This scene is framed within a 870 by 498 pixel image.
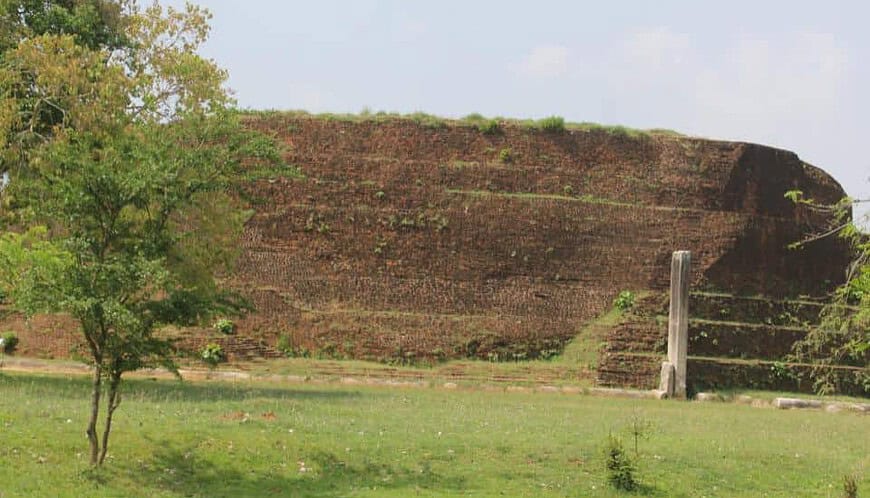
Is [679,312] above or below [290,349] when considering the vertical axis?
above

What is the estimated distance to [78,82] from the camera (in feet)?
68.6

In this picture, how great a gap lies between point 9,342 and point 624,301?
17354 millimetres

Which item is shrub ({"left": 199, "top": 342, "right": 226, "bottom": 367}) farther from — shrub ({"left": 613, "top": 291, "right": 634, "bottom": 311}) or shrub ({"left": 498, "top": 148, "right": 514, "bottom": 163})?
shrub ({"left": 613, "top": 291, "right": 634, "bottom": 311})

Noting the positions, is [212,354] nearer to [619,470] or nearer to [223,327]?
[223,327]

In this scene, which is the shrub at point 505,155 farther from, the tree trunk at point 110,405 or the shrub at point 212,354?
the tree trunk at point 110,405

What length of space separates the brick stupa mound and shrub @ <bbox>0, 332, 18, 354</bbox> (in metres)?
6.02

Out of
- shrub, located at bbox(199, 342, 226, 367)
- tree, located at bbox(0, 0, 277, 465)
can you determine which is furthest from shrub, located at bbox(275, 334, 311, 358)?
tree, located at bbox(0, 0, 277, 465)

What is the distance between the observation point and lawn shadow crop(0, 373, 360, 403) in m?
21.7

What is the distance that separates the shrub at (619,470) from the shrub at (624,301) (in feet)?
64.9

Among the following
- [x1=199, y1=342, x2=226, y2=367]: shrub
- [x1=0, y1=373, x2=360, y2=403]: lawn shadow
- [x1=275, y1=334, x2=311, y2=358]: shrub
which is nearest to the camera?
[x1=0, y1=373, x2=360, y2=403]: lawn shadow

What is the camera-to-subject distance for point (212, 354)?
31641mm

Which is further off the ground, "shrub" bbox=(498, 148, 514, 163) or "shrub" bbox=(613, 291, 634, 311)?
"shrub" bbox=(498, 148, 514, 163)

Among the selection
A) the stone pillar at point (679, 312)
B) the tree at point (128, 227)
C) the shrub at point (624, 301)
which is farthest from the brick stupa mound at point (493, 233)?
the tree at point (128, 227)

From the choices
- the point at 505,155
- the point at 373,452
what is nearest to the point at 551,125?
the point at 505,155
